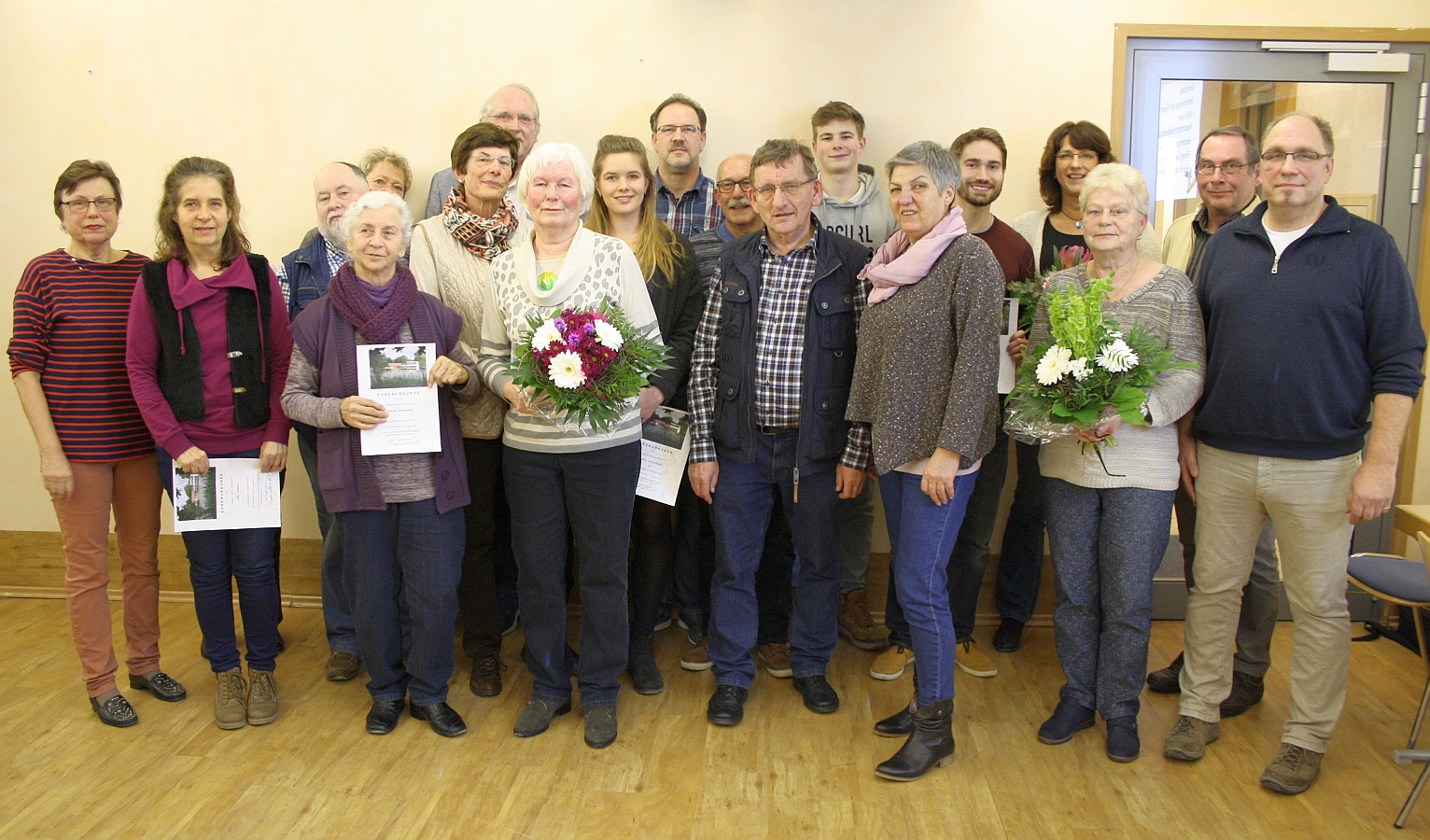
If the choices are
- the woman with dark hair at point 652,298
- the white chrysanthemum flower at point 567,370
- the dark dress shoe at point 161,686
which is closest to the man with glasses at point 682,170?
the woman with dark hair at point 652,298

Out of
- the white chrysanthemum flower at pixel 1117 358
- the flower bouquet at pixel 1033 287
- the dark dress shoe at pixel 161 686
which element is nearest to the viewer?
the white chrysanthemum flower at pixel 1117 358

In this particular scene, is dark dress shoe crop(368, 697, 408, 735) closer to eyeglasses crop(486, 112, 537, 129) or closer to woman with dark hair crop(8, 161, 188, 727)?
woman with dark hair crop(8, 161, 188, 727)

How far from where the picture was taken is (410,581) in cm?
300

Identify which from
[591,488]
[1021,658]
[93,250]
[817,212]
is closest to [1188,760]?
[1021,658]

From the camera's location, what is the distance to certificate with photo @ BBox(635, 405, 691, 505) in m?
3.19

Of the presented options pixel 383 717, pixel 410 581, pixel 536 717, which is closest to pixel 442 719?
pixel 383 717

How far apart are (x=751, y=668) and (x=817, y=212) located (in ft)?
5.77

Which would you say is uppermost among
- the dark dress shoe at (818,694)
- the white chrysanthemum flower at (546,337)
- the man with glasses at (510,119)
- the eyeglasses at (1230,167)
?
→ the man with glasses at (510,119)

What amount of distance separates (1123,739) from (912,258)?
164cm

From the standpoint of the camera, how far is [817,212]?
3734mm

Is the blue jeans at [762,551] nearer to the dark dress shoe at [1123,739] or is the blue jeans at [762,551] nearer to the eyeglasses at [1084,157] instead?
the dark dress shoe at [1123,739]

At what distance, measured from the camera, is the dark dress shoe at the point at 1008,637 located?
3832 mm

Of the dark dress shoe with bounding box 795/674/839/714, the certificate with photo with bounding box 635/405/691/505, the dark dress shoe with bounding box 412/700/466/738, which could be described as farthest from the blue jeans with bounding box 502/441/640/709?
the dark dress shoe with bounding box 795/674/839/714

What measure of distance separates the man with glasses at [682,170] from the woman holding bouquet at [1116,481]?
1.47 meters
